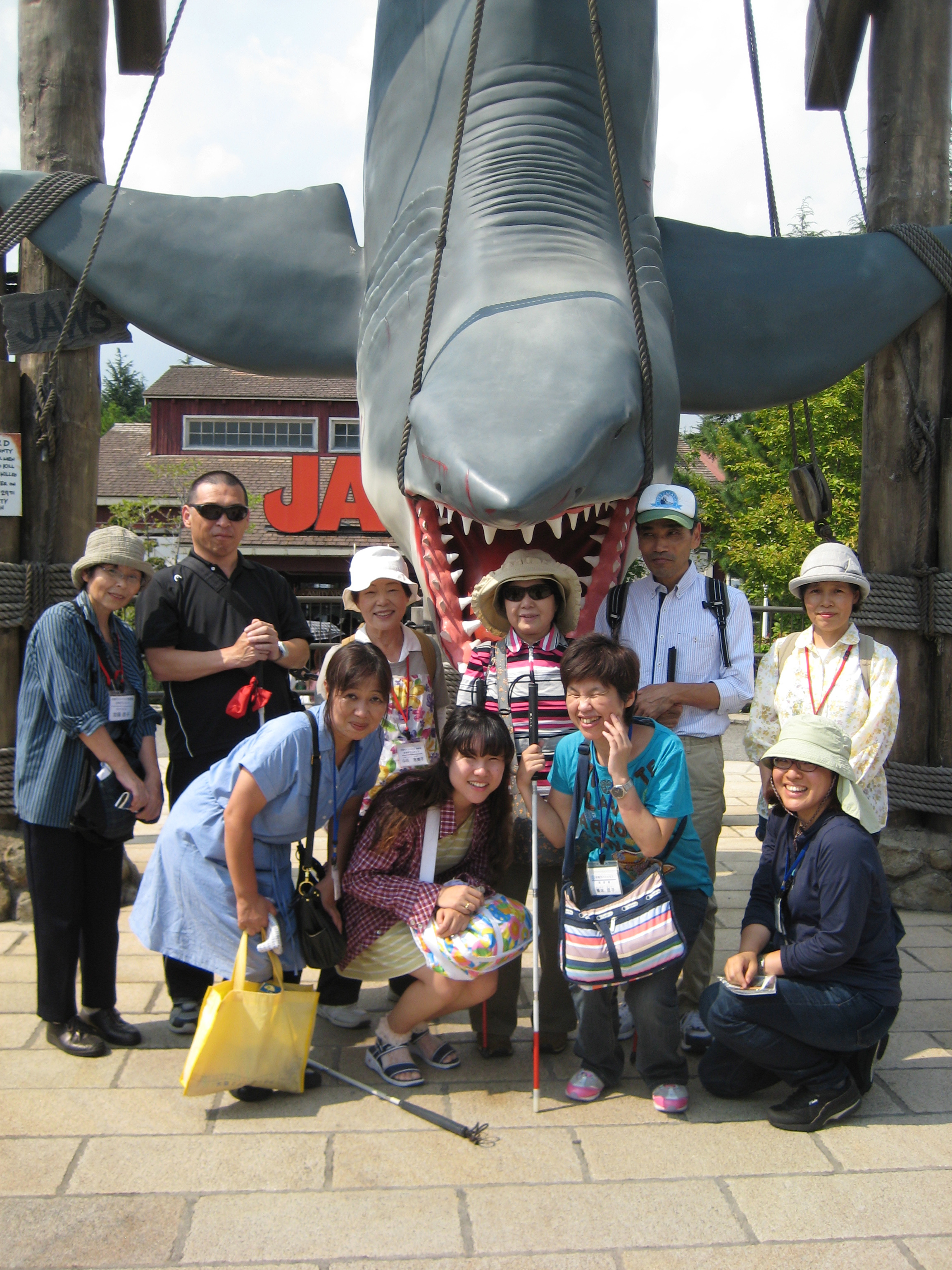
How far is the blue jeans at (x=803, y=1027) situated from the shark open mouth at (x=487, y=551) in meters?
1.18

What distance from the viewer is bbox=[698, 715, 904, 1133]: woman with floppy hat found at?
2.74m

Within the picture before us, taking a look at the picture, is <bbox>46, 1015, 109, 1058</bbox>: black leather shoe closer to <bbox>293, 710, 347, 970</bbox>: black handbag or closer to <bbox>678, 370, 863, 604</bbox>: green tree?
A: <bbox>293, 710, 347, 970</bbox>: black handbag

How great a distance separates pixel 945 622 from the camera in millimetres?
4742

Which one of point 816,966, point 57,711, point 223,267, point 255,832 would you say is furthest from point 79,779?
point 223,267

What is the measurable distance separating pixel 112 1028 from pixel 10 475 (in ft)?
8.01

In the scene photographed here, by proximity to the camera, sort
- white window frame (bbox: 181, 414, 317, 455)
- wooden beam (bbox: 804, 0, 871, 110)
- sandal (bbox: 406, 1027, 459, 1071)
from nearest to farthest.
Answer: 1. sandal (bbox: 406, 1027, 459, 1071)
2. wooden beam (bbox: 804, 0, 871, 110)
3. white window frame (bbox: 181, 414, 317, 455)

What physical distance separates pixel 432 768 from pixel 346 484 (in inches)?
807

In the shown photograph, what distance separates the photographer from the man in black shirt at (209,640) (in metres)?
3.53

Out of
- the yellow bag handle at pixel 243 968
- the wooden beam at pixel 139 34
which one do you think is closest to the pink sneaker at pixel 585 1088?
the yellow bag handle at pixel 243 968

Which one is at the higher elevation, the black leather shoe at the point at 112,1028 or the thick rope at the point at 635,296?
the thick rope at the point at 635,296

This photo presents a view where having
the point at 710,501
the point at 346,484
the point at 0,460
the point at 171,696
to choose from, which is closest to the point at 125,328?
the point at 0,460

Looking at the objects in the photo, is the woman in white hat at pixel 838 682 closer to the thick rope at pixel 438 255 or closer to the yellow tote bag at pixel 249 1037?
the thick rope at pixel 438 255

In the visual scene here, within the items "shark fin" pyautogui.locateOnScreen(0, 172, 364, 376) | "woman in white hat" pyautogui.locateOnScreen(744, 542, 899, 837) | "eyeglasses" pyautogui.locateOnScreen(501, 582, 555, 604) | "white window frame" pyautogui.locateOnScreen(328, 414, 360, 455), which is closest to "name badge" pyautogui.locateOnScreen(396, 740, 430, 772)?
"eyeglasses" pyautogui.locateOnScreen(501, 582, 555, 604)

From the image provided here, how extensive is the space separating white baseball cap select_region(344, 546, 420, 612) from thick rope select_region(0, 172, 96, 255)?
87.8 inches
